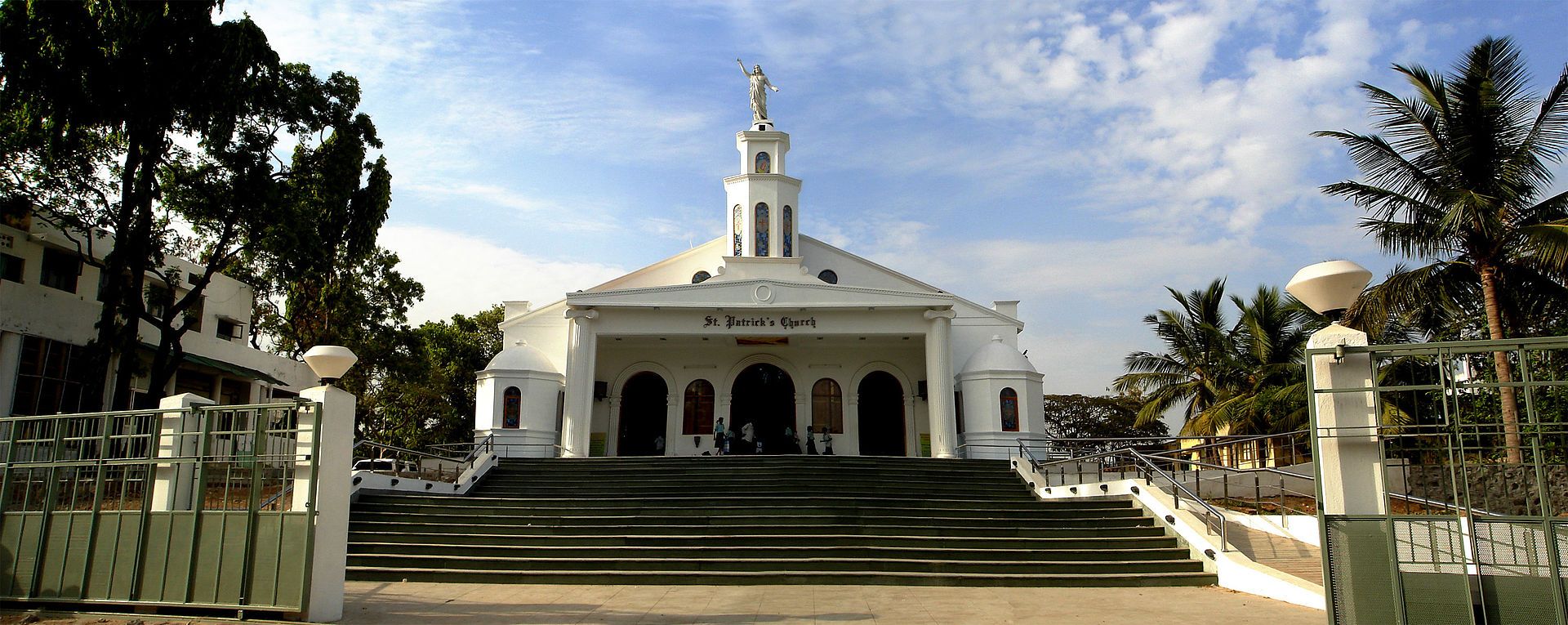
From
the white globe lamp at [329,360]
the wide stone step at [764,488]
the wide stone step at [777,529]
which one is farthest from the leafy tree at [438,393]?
the white globe lamp at [329,360]

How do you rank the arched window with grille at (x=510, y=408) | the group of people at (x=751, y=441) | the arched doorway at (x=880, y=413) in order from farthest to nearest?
the arched doorway at (x=880, y=413) < the group of people at (x=751, y=441) < the arched window with grille at (x=510, y=408)

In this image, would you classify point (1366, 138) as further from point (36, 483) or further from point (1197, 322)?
point (36, 483)

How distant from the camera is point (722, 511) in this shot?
14844 millimetres

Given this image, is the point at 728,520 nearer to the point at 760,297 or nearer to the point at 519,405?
the point at 760,297

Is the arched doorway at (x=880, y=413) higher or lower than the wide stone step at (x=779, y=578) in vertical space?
higher

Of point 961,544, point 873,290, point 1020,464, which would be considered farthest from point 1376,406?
point 873,290

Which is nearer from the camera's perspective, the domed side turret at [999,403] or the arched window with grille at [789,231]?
the domed side turret at [999,403]

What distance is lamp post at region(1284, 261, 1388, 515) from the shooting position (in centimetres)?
668

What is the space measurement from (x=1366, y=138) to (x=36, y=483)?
2029 centimetres

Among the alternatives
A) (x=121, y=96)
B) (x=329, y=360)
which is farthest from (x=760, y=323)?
(x=329, y=360)

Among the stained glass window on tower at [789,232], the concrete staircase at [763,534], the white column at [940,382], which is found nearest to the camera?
the concrete staircase at [763,534]

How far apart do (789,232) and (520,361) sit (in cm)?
830

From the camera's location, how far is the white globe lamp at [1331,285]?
6.89m

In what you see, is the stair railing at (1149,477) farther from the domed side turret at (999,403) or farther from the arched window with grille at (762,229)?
the arched window with grille at (762,229)
